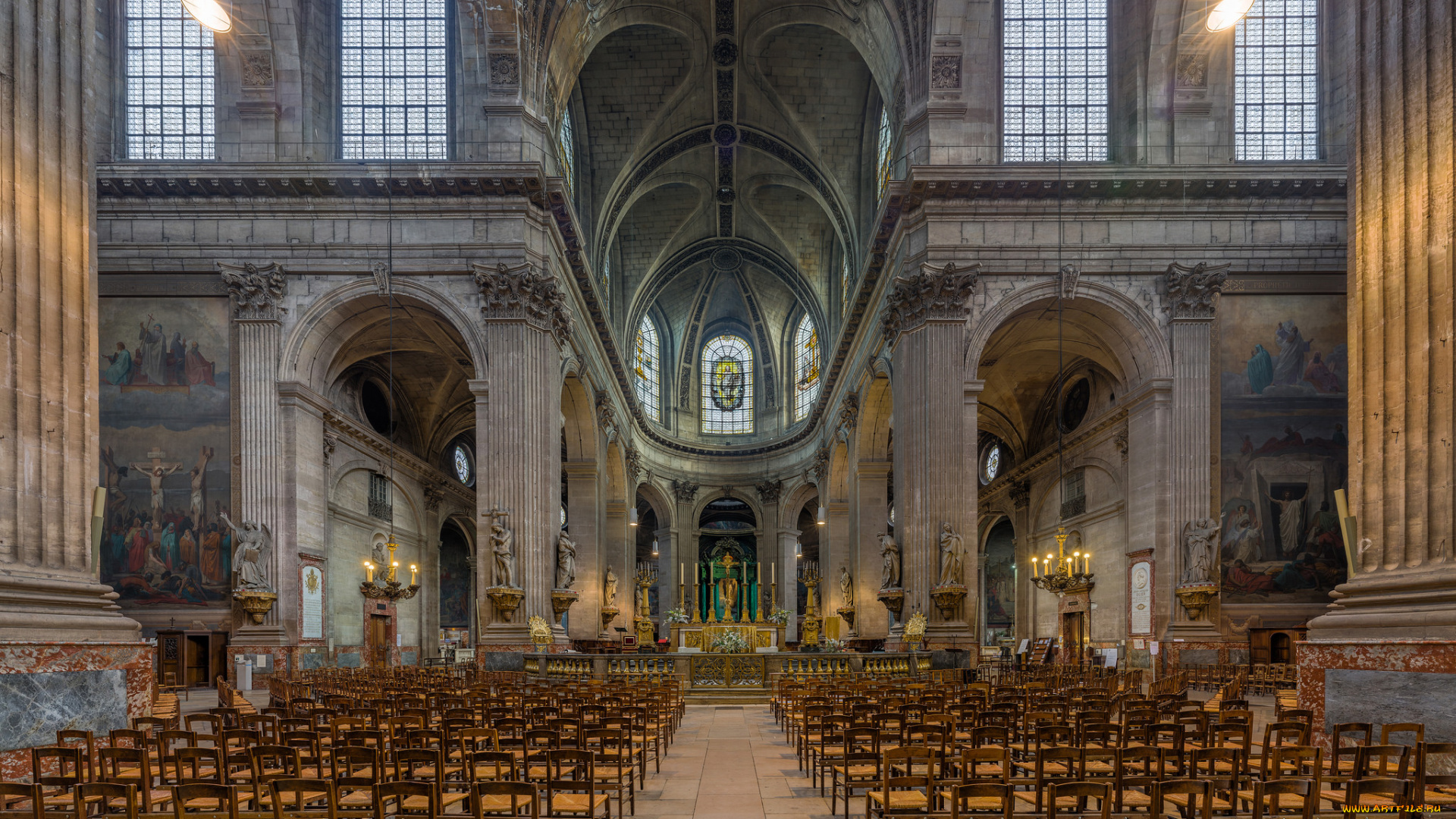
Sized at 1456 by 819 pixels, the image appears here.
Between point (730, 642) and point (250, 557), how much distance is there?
43.0ft

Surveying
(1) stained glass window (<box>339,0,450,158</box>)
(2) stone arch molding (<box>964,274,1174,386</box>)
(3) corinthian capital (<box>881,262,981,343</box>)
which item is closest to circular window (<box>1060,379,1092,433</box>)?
(2) stone arch molding (<box>964,274,1174,386</box>)

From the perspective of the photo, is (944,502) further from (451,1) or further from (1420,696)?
(451,1)

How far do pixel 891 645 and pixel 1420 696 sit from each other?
18867mm

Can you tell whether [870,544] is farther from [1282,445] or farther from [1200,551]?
[1282,445]

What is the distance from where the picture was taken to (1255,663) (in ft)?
84.8

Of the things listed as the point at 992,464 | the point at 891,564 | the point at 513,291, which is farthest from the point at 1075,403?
the point at 513,291

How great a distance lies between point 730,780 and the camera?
12281mm

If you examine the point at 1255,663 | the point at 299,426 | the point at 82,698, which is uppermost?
the point at 299,426

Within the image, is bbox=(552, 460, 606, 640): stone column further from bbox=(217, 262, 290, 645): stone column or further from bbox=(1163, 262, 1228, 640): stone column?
bbox=(1163, 262, 1228, 640): stone column

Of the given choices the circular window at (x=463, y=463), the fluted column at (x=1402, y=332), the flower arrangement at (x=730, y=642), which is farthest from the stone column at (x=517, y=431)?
the fluted column at (x=1402, y=332)

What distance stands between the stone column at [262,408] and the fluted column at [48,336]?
50.0 ft

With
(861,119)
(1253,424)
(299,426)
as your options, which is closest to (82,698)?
(299,426)

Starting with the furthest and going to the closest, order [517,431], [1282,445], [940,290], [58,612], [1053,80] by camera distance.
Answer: [1053,80]
[517,431]
[940,290]
[1282,445]
[58,612]

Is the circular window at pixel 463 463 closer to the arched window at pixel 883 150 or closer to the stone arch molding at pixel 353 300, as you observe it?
the stone arch molding at pixel 353 300
